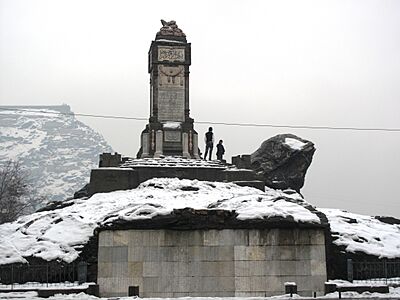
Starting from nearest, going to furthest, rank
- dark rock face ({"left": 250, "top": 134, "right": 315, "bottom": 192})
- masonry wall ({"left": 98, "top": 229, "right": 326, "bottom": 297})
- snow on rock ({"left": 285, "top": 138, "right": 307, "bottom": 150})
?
masonry wall ({"left": 98, "top": 229, "right": 326, "bottom": 297})
dark rock face ({"left": 250, "top": 134, "right": 315, "bottom": 192})
snow on rock ({"left": 285, "top": 138, "right": 307, "bottom": 150})

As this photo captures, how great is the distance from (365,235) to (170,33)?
18413 millimetres

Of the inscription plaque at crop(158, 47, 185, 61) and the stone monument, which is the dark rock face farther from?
the inscription plaque at crop(158, 47, 185, 61)

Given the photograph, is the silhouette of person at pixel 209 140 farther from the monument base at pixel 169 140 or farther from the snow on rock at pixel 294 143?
the snow on rock at pixel 294 143

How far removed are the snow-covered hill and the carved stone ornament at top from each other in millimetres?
78692

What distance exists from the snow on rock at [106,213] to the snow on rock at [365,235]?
216 centimetres

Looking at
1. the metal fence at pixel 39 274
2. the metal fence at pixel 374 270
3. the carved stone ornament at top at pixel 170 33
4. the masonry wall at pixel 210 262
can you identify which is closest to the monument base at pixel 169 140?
the carved stone ornament at top at pixel 170 33

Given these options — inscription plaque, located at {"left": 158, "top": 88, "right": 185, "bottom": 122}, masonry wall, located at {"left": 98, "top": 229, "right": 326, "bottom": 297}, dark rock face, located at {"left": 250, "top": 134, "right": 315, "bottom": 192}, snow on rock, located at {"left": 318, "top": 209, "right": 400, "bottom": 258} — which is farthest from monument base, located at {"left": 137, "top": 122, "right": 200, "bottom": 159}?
masonry wall, located at {"left": 98, "top": 229, "right": 326, "bottom": 297}

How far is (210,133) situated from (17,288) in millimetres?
18369

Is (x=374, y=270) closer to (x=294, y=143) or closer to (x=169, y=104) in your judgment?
(x=169, y=104)

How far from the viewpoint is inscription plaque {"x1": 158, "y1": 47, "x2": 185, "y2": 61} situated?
3244 cm

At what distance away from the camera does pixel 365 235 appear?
20.6m

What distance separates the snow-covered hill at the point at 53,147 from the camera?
120m

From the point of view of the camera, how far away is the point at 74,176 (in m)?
127

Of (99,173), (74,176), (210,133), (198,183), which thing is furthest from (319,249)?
(74,176)
